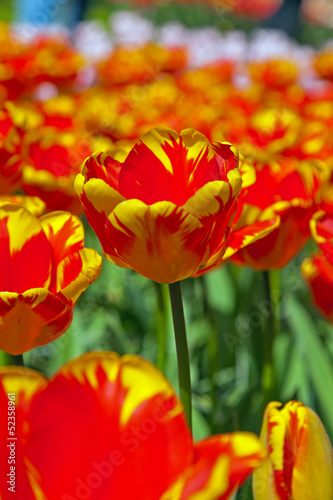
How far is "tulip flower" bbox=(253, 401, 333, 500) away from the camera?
1.37 feet

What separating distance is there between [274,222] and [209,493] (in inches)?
12.2

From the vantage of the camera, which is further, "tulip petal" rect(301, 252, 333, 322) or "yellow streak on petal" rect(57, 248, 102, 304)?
"tulip petal" rect(301, 252, 333, 322)

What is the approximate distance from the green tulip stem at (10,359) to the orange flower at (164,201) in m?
0.11

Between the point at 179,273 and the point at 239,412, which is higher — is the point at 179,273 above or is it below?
above

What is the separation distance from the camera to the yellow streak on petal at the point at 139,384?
1.06ft

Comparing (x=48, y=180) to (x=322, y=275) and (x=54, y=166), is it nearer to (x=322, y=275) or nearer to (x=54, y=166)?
(x=54, y=166)

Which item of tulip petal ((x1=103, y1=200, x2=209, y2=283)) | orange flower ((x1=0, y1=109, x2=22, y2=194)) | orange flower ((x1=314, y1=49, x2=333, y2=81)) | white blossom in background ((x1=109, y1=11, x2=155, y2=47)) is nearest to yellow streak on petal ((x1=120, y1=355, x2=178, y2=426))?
tulip petal ((x1=103, y1=200, x2=209, y2=283))

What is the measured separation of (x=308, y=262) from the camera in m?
0.75

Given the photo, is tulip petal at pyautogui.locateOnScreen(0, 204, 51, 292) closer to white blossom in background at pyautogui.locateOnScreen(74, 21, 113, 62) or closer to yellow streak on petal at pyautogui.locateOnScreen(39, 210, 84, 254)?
yellow streak on petal at pyautogui.locateOnScreen(39, 210, 84, 254)

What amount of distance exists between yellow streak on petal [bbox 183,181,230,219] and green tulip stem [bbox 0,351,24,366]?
0.56 feet

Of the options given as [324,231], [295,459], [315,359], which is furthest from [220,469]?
[315,359]


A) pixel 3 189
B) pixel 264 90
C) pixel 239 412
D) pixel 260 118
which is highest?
pixel 264 90

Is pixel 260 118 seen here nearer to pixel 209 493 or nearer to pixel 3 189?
pixel 3 189

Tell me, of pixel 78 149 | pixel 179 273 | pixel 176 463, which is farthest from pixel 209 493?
pixel 78 149
